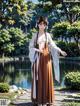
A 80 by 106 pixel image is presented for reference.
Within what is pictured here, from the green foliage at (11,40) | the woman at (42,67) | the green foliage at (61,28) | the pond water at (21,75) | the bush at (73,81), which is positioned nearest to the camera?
the woman at (42,67)

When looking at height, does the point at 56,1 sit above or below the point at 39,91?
above

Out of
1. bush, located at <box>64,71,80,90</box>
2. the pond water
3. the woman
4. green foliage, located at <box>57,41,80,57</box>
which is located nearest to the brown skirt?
the woman

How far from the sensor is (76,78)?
12.4 meters

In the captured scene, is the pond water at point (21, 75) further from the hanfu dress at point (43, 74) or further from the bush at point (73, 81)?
the hanfu dress at point (43, 74)

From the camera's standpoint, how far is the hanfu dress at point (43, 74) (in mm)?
7426

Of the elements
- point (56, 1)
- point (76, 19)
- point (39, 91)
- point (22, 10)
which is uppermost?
point (76, 19)

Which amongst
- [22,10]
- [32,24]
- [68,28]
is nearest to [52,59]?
[22,10]

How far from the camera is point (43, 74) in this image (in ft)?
24.4

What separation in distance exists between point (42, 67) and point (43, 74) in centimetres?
13

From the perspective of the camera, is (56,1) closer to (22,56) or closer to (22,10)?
(22,10)

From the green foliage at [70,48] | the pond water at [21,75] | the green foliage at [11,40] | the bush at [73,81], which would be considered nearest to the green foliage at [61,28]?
the green foliage at [70,48]

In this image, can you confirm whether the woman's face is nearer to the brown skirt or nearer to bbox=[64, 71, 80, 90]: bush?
the brown skirt

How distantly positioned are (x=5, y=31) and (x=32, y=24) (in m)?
19.5

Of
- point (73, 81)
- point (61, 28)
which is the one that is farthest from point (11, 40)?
point (73, 81)
